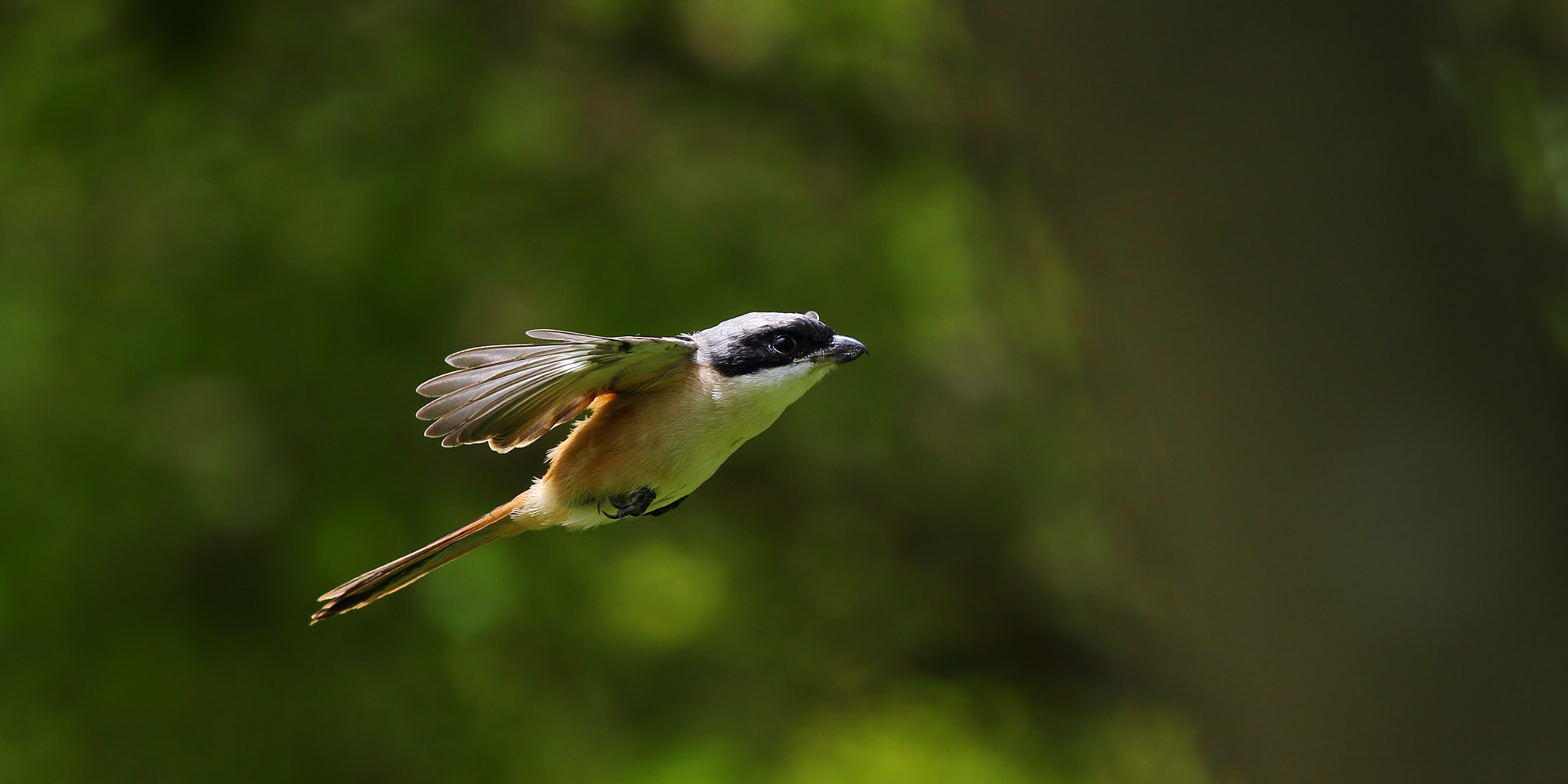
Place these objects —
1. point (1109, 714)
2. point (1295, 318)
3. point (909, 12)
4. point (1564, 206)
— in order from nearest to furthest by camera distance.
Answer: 1. point (1295, 318)
2. point (1564, 206)
3. point (909, 12)
4. point (1109, 714)

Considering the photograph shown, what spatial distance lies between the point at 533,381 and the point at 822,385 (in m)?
3.76

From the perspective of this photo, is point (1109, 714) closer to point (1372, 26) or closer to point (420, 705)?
point (420, 705)

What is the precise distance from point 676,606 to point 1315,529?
4.18 metres

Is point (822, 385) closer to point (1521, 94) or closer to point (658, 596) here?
point (658, 596)

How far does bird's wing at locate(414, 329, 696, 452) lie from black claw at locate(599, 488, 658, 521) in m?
0.18

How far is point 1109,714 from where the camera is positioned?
684 centimetres

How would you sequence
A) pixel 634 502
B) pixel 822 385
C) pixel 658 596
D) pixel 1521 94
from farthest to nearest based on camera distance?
pixel 658 596, pixel 822 385, pixel 1521 94, pixel 634 502

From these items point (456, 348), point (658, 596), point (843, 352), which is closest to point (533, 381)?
point (843, 352)

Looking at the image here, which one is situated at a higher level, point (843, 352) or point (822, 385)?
point (843, 352)

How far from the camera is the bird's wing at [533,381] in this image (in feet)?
5.18

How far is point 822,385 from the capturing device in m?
5.45

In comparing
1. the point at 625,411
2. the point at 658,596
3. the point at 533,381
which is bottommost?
the point at 658,596

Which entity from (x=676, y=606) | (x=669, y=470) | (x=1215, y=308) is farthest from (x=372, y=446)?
(x=1215, y=308)

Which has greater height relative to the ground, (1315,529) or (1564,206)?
(1564,206)
